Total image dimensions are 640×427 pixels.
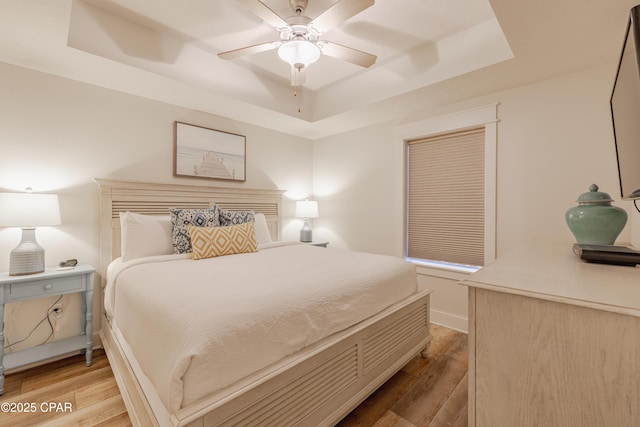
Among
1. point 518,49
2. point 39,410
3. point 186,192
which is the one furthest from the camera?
point 186,192

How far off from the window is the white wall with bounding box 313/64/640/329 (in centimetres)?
10

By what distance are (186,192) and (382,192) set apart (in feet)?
7.41

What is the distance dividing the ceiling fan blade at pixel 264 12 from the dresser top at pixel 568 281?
68.0 inches

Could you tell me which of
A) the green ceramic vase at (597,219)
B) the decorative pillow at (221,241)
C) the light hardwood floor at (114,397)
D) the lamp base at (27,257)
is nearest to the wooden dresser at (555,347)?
the green ceramic vase at (597,219)

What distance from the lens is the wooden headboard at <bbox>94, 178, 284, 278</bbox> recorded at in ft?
7.85

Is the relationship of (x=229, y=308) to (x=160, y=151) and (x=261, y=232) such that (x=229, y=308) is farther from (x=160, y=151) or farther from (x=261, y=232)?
(x=160, y=151)

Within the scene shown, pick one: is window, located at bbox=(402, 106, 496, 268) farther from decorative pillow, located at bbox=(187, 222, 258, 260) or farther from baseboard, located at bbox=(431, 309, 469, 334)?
decorative pillow, located at bbox=(187, 222, 258, 260)

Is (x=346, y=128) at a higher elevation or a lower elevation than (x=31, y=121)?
higher

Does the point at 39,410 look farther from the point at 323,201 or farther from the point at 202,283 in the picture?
the point at 323,201

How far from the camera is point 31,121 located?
2.15 m

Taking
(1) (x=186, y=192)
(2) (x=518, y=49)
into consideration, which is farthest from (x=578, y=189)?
(1) (x=186, y=192)

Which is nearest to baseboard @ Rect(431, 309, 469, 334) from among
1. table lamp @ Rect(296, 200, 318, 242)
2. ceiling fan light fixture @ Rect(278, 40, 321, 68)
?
table lamp @ Rect(296, 200, 318, 242)

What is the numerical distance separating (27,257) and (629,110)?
135 inches

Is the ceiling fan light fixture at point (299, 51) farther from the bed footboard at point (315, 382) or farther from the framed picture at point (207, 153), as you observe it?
the bed footboard at point (315, 382)
